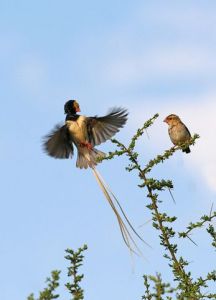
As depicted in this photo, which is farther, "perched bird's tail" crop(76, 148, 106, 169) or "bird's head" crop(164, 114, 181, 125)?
"bird's head" crop(164, 114, 181, 125)

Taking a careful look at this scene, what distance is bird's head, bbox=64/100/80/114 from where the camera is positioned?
40.1 feet

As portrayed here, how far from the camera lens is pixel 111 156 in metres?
7.63

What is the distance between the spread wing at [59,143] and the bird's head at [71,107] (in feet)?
1.90

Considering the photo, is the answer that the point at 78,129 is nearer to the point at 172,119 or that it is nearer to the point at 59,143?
the point at 59,143

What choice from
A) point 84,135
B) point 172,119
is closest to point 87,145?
point 84,135

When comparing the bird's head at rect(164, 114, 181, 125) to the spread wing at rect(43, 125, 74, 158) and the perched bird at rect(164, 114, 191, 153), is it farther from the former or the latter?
the spread wing at rect(43, 125, 74, 158)

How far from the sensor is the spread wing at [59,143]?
11.7 metres

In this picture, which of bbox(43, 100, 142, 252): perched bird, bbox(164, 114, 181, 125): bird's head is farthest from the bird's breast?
bbox(164, 114, 181, 125): bird's head

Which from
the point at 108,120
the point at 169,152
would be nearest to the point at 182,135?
the point at 108,120

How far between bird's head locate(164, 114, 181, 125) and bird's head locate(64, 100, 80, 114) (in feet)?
9.01

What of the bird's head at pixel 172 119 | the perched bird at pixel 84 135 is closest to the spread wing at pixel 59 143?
the perched bird at pixel 84 135

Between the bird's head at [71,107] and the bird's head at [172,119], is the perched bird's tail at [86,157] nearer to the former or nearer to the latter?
the bird's head at [71,107]

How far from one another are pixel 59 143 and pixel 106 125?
99 centimetres

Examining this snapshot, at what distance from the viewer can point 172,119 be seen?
14219 mm
